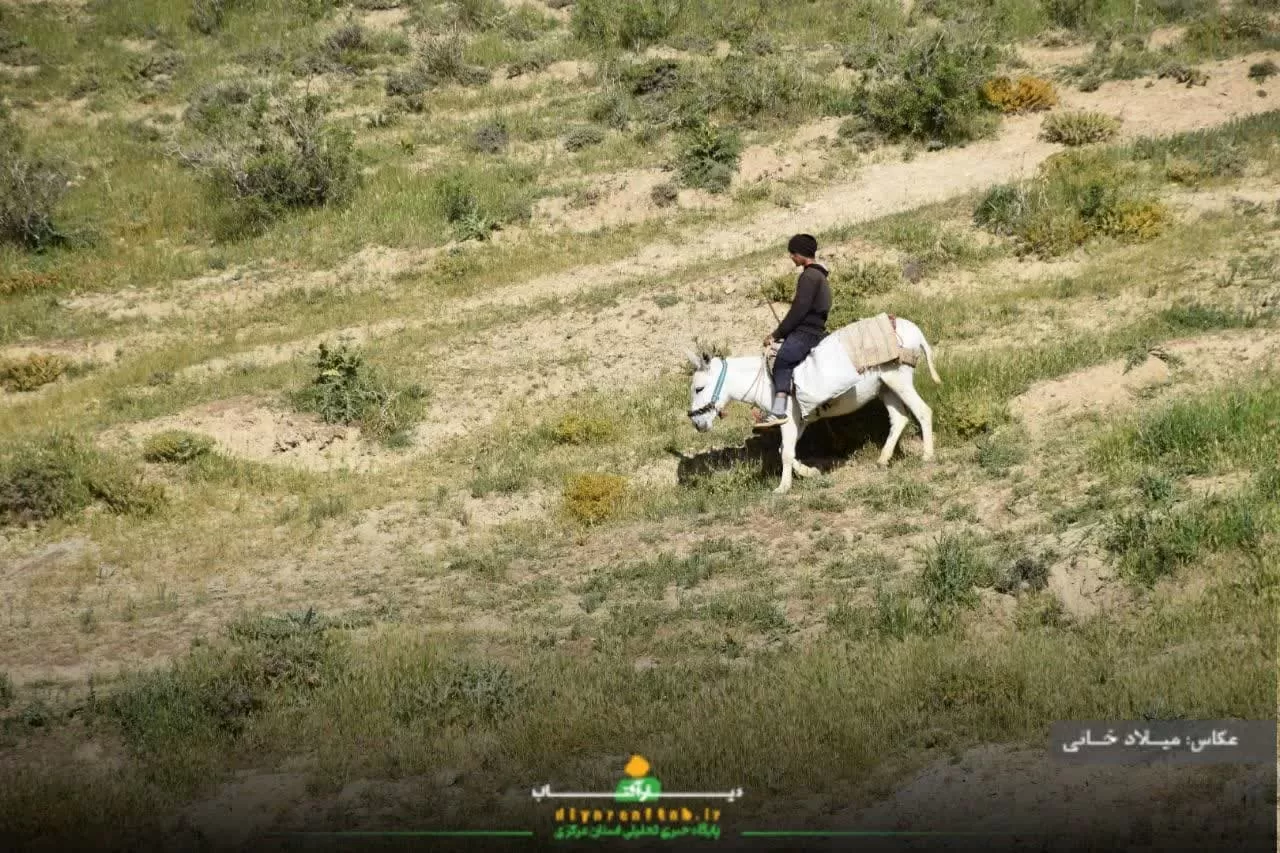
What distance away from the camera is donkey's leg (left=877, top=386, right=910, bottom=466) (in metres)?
14.2

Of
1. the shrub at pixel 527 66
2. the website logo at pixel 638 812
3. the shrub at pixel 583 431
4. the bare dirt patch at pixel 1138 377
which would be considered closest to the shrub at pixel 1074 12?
the shrub at pixel 527 66

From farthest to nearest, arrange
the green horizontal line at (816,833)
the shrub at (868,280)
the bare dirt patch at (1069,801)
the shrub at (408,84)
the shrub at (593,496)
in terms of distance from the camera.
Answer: the shrub at (408,84) < the shrub at (868,280) < the shrub at (593,496) < the green horizontal line at (816,833) < the bare dirt patch at (1069,801)

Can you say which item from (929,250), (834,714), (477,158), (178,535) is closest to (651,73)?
(477,158)

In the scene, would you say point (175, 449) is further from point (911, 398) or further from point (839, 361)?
point (911, 398)

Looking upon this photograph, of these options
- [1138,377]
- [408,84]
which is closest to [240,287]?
[408,84]

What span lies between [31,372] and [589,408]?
10243mm

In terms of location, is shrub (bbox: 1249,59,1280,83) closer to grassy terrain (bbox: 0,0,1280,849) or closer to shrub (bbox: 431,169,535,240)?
grassy terrain (bbox: 0,0,1280,849)

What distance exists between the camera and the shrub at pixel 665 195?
84.7ft

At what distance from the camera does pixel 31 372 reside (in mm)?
21078

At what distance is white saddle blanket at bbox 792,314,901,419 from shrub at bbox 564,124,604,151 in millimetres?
→ 16184

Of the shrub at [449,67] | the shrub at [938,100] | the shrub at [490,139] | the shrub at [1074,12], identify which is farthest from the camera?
the shrub at [449,67]

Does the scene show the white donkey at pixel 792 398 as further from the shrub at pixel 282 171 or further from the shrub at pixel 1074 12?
the shrub at pixel 1074 12

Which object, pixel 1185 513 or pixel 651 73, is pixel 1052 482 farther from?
pixel 651 73

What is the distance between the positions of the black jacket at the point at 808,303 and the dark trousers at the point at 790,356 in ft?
0.22
